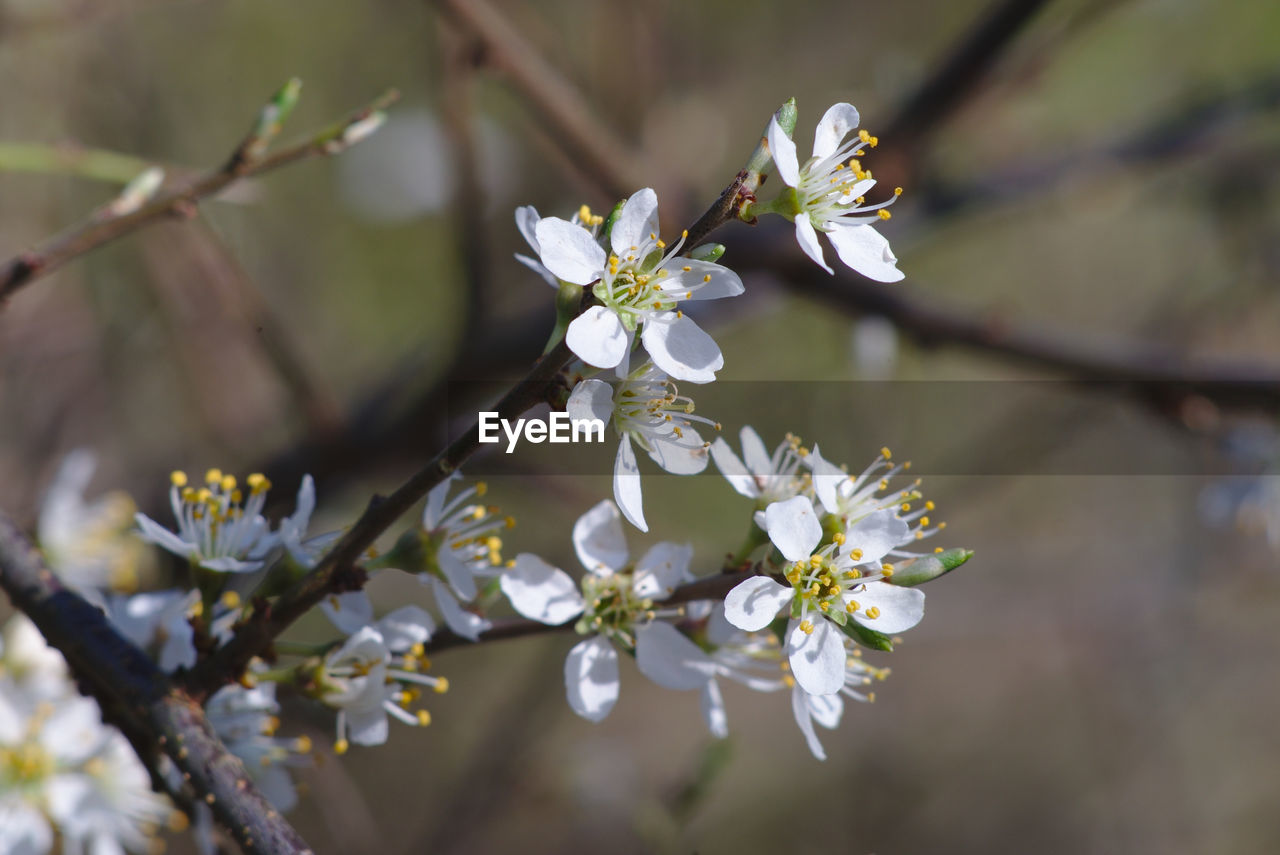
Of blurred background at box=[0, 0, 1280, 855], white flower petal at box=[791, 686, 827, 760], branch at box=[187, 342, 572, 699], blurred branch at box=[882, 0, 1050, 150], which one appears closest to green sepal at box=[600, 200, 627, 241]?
branch at box=[187, 342, 572, 699]

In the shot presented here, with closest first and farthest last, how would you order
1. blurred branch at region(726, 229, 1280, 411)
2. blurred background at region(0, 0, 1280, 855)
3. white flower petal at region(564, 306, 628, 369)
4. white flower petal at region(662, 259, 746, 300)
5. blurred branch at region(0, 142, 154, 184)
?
1. white flower petal at region(564, 306, 628, 369)
2. white flower petal at region(662, 259, 746, 300)
3. blurred branch at region(0, 142, 154, 184)
4. blurred branch at region(726, 229, 1280, 411)
5. blurred background at region(0, 0, 1280, 855)

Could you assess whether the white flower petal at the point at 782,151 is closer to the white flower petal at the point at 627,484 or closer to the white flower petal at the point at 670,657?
the white flower petal at the point at 627,484

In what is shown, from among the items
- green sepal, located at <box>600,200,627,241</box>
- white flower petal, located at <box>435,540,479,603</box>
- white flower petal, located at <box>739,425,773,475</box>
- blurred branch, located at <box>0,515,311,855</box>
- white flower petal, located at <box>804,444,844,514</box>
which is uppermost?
white flower petal, located at <box>739,425,773,475</box>

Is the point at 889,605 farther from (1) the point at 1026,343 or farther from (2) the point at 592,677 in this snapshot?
(1) the point at 1026,343

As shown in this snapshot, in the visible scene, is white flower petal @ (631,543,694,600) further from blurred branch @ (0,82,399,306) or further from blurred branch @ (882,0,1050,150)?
blurred branch @ (882,0,1050,150)

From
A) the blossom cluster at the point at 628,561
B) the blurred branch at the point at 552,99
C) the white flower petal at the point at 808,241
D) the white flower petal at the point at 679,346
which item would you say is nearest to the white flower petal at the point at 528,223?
the blossom cluster at the point at 628,561

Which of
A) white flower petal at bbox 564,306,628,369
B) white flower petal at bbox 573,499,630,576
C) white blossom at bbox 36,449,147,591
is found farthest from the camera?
white blossom at bbox 36,449,147,591

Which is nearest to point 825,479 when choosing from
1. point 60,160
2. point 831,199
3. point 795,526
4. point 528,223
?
point 795,526

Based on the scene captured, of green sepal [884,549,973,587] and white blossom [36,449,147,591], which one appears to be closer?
green sepal [884,549,973,587]
